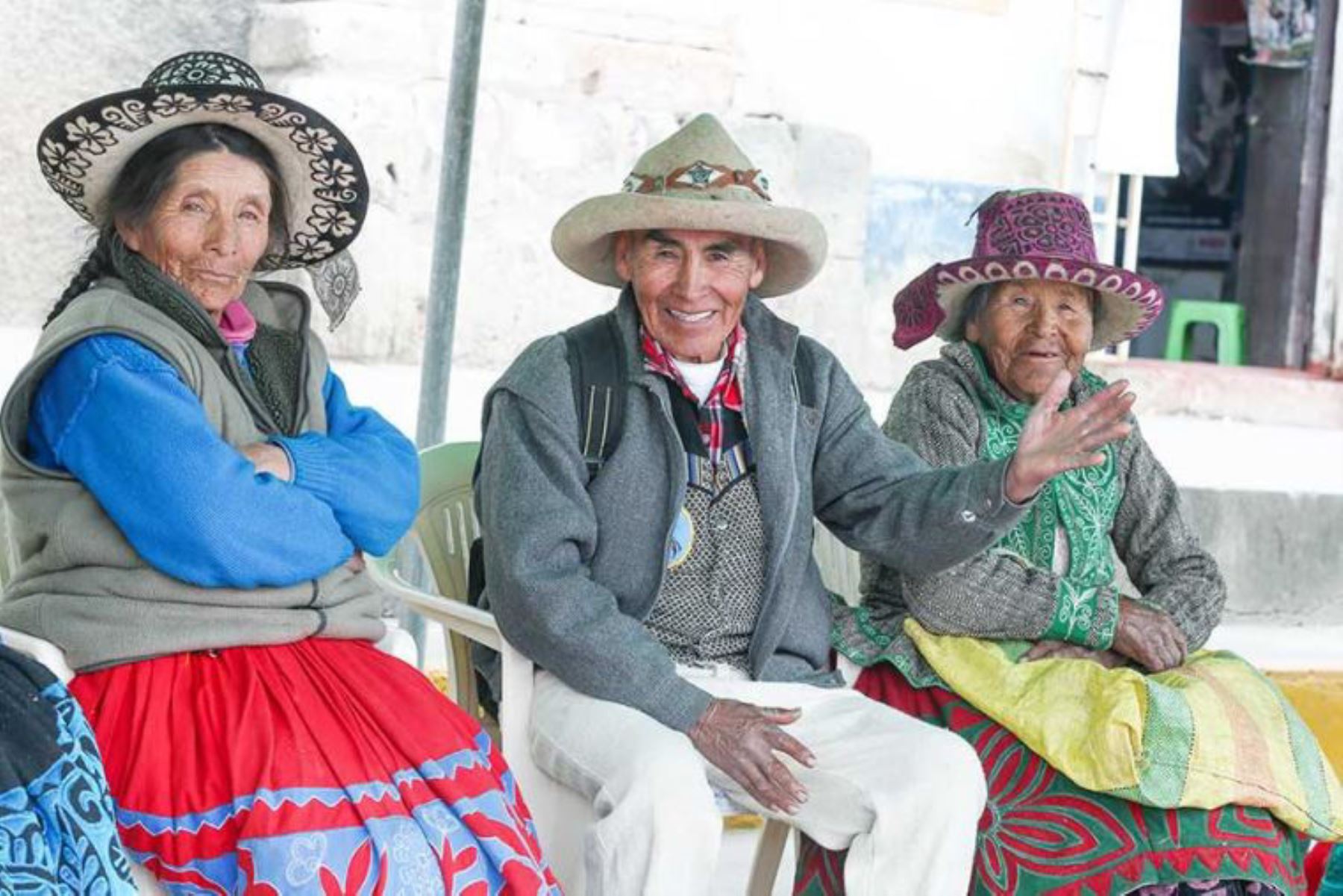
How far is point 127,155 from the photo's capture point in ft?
11.0

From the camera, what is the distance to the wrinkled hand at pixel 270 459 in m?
3.20

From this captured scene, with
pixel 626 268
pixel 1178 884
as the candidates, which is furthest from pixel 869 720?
pixel 626 268

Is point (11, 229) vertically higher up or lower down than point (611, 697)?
higher up

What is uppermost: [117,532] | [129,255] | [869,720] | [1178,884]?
[129,255]

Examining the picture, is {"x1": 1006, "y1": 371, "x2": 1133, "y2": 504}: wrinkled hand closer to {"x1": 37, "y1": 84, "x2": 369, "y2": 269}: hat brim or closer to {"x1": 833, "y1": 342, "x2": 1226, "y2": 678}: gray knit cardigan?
{"x1": 833, "y1": 342, "x2": 1226, "y2": 678}: gray knit cardigan

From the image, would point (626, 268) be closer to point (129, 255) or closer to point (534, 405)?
point (534, 405)

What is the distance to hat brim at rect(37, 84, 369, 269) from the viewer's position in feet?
10.6

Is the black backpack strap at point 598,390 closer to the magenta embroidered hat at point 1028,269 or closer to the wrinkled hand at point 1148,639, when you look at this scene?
the magenta embroidered hat at point 1028,269

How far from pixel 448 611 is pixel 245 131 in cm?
A: 91

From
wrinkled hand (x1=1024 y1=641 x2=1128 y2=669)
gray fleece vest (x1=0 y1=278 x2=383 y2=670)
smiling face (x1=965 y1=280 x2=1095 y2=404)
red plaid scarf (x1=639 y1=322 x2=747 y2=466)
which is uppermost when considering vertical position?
smiling face (x1=965 y1=280 x2=1095 y2=404)

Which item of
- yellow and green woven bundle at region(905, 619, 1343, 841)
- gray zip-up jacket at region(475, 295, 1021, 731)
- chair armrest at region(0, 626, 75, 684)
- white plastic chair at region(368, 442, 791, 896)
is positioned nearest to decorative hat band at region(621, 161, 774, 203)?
gray zip-up jacket at region(475, 295, 1021, 731)

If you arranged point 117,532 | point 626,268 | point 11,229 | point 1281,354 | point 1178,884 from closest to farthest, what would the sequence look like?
point 117,532
point 1178,884
point 626,268
point 11,229
point 1281,354

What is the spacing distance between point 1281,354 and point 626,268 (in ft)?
25.8

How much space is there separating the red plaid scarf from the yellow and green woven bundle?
0.59m
